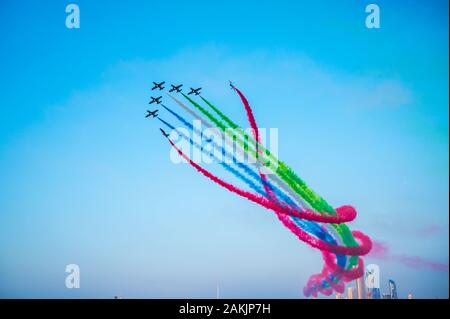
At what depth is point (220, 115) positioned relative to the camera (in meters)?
42.1

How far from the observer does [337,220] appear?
46.9m

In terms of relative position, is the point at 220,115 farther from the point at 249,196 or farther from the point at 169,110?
the point at 249,196
